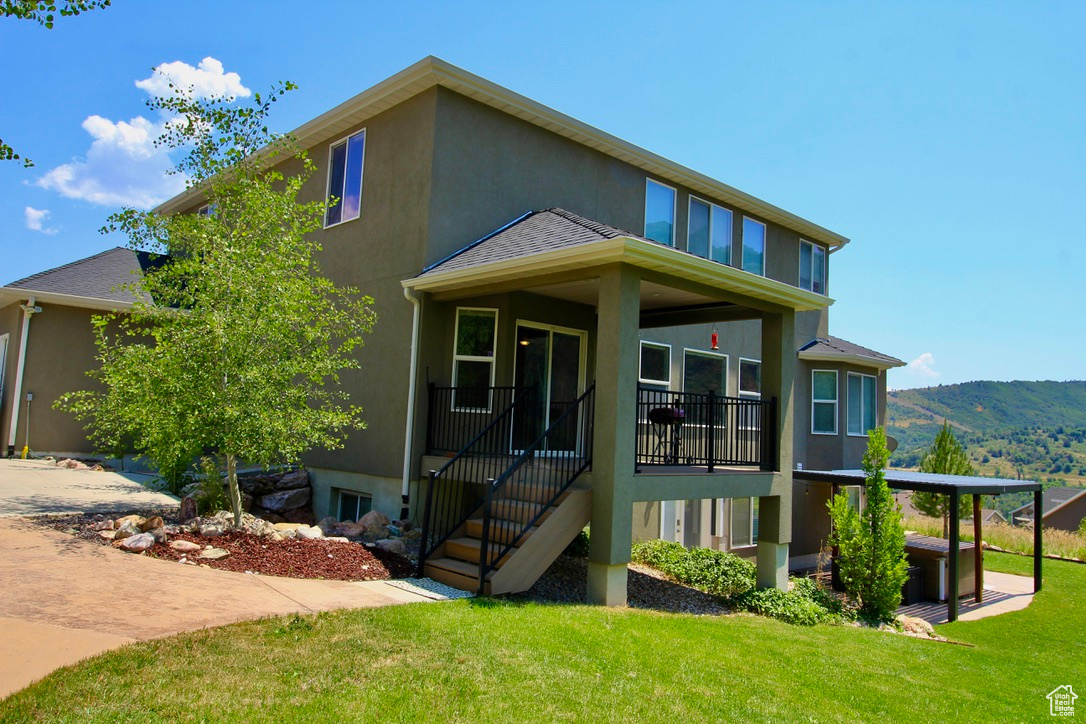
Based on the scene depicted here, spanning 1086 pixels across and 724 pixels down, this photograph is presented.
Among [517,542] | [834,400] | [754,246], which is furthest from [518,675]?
[834,400]

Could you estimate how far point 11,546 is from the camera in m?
7.33

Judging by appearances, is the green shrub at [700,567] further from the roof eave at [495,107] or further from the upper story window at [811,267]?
the upper story window at [811,267]

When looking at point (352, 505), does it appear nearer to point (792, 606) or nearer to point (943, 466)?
point (792, 606)

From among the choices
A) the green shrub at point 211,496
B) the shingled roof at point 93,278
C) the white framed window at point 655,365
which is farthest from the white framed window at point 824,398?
the shingled roof at point 93,278

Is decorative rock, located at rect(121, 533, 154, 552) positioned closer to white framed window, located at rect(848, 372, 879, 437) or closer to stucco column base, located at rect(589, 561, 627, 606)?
stucco column base, located at rect(589, 561, 627, 606)

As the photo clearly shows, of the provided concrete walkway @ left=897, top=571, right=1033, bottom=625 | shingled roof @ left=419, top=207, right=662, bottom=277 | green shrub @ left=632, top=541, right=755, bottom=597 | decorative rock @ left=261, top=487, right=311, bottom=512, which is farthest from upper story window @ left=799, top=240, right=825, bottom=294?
decorative rock @ left=261, top=487, right=311, bottom=512

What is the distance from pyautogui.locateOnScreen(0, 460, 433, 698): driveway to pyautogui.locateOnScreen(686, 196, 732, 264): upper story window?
10.5 meters

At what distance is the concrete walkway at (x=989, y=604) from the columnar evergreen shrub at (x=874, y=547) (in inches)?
81.7

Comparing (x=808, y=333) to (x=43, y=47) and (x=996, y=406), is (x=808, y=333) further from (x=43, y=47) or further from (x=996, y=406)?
(x=996, y=406)

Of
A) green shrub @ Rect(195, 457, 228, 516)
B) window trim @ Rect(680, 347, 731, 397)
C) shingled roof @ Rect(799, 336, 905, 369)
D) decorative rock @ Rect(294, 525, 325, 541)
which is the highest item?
shingled roof @ Rect(799, 336, 905, 369)

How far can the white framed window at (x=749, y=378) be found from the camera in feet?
53.7

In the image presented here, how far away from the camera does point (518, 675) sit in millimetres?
4910

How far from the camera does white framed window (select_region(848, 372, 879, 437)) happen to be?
18.5 m

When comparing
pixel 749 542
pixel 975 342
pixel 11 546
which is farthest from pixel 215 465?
pixel 975 342
